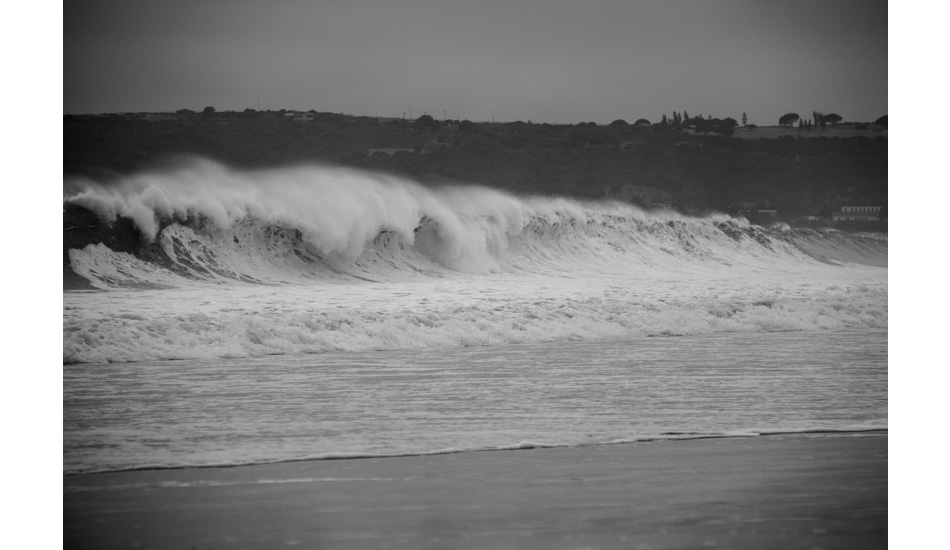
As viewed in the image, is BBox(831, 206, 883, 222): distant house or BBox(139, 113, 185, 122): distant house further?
BBox(831, 206, 883, 222): distant house

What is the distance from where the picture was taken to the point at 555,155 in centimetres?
1455

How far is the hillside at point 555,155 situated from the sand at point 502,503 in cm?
440

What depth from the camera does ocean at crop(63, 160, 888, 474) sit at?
13.4 ft

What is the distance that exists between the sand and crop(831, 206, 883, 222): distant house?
716cm

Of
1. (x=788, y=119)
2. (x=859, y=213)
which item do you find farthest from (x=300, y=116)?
(x=859, y=213)

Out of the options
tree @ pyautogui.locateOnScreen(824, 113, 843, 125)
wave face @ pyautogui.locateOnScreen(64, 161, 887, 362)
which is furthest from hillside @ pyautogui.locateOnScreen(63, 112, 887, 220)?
wave face @ pyautogui.locateOnScreen(64, 161, 887, 362)

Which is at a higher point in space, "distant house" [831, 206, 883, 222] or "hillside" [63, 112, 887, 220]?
"hillside" [63, 112, 887, 220]

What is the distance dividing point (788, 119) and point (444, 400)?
221 inches

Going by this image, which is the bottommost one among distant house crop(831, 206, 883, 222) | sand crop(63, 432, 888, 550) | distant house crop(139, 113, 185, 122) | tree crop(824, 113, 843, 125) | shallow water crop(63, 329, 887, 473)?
sand crop(63, 432, 888, 550)

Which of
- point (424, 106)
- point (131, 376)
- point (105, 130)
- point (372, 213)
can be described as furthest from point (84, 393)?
point (372, 213)

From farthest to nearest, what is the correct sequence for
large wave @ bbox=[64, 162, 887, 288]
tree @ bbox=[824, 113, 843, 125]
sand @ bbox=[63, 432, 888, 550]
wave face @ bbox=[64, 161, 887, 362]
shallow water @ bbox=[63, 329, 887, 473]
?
large wave @ bbox=[64, 162, 887, 288]
tree @ bbox=[824, 113, 843, 125]
wave face @ bbox=[64, 161, 887, 362]
shallow water @ bbox=[63, 329, 887, 473]
sand @ bbox=[63, 432, 888, 550]

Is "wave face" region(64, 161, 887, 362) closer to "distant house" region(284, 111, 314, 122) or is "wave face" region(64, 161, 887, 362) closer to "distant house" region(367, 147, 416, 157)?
"distant house" region(367, 147, 416, 157)
